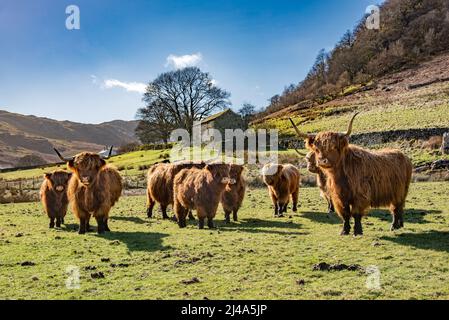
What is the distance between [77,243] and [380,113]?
165 ft

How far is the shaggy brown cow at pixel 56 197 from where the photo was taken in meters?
13.0

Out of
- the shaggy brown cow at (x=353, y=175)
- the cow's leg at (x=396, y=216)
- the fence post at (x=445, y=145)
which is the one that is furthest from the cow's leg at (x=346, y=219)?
the fence post at (x=445, y=145)

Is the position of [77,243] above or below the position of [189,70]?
below

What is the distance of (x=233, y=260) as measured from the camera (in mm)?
7492

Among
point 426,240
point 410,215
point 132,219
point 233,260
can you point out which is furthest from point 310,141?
point 132,219

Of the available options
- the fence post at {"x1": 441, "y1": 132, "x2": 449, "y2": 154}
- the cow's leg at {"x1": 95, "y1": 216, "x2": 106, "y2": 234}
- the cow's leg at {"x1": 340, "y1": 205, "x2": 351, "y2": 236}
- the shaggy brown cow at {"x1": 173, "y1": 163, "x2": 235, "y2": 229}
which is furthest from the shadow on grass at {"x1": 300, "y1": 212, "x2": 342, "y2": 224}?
the fence post at {"x1": 441, "y1": 132, "x2": 449, "y2": 154}

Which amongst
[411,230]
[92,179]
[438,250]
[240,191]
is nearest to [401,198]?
[411,230]

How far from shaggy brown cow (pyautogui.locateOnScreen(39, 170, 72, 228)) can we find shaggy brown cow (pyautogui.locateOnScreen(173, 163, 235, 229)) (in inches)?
138

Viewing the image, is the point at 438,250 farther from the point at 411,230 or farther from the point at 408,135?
the point at 408,135

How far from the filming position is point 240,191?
1369 cm

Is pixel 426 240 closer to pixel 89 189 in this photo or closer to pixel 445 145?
pixel 89 189

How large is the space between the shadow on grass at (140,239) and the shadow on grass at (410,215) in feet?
20.4

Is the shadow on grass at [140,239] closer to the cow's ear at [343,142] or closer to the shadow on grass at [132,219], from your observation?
the shadow on grass at [132,219]
